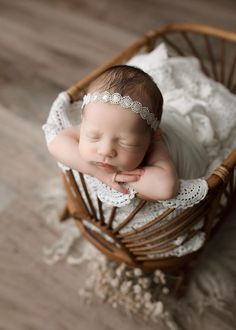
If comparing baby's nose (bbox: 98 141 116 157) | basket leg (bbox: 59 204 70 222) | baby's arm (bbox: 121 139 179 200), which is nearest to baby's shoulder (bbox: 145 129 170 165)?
baby's arm (bbox: 121 139 179 200)

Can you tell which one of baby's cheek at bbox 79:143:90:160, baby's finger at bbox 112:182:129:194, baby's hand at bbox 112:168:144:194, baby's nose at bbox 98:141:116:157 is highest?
baby's nose at bbox 98:141:116:157

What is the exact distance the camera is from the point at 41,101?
6.19ft

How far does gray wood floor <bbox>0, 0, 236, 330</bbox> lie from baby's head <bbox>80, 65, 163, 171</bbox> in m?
0.56

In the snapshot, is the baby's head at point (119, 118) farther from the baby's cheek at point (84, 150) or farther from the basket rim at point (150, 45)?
the basket rim at point (150, 45)

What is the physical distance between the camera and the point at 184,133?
3.92ft

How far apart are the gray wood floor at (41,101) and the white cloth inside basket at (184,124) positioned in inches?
13.6

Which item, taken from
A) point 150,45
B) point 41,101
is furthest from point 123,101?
point 41,101

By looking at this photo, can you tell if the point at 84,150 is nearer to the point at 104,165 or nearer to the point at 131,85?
the point at 104,165

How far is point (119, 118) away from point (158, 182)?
0.16m

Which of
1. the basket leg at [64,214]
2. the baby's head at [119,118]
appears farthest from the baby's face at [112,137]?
the basket leg at [64,214]

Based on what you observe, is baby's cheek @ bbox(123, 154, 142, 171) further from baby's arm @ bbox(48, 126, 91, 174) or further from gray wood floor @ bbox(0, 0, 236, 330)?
gray wood floor @ bbox(0, 0, 236, 330)

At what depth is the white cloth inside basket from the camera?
3.27 ft

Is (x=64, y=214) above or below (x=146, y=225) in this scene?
below

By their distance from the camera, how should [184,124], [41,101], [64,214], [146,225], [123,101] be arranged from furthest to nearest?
1. [41,101]
2. [64,214]
3. [184,124]
4. [146,225]
5. [123,101]
